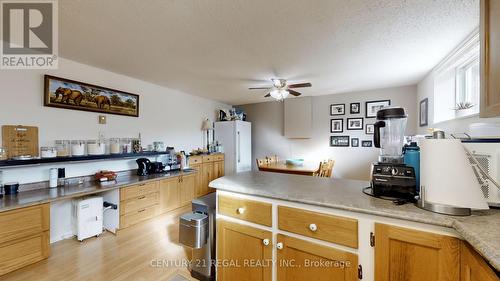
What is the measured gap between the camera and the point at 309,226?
1.19 meters

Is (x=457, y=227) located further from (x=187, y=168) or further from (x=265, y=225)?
(x=187, y=168)

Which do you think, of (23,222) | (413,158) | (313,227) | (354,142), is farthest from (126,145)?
(354,142)

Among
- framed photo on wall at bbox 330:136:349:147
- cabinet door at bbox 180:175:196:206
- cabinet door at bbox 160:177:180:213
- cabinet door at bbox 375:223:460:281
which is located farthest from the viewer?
framed photo on wall at bbox 330:136:349:147

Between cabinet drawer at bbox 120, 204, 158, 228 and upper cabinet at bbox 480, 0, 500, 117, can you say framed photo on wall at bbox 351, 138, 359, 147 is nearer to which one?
upper cabinet at bbox 480, 0, 500, 117

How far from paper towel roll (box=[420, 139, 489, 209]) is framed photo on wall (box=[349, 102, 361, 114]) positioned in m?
3.89

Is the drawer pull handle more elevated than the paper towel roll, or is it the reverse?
the paper towel roll

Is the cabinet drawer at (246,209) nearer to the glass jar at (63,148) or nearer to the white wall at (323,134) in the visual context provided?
the glass jar at (63,148)

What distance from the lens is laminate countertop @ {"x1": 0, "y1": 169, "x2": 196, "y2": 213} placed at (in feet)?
6.16

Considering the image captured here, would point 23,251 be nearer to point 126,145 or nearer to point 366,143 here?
point 126,145

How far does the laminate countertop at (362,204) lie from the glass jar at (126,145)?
2.31 metres

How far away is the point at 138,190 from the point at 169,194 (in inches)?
23.3

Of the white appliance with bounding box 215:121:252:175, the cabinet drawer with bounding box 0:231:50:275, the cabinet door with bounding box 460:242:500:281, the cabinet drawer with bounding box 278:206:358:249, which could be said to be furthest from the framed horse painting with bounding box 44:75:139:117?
the cabinet door with bounding box 460:242:500:281

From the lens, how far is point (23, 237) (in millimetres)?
1899

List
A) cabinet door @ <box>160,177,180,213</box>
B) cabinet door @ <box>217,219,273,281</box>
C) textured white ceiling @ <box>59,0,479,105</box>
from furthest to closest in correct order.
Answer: cabinet door @ <box>160,177,180,213</box> → textured white ceiling @ <box>59,0,479,105</box> → cabinet door @ <box>217,219,273,281</box>
